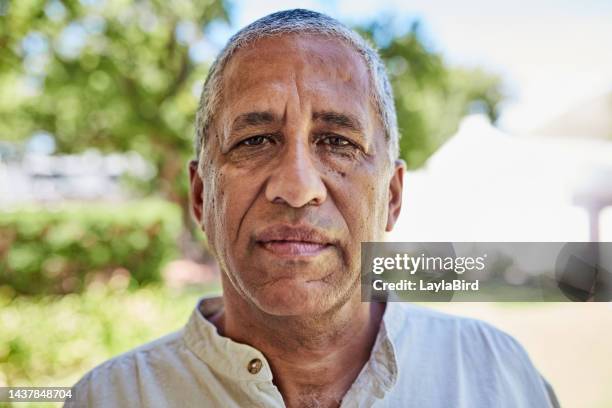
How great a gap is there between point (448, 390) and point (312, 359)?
29cm

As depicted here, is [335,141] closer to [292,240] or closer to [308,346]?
[292,240]

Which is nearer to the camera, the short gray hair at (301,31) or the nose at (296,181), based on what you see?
the nose at (296,181)

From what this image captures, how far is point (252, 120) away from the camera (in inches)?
43.8

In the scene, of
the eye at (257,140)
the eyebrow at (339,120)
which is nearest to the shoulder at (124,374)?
the eye at (257,140)

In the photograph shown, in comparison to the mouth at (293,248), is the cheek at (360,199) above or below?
above

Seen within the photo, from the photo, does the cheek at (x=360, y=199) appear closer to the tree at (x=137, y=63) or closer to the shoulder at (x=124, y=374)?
the shoulder at (x=124, y=374)

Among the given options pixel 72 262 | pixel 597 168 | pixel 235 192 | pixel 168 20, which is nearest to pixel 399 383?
pixel 235 192

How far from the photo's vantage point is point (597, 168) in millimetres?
3049

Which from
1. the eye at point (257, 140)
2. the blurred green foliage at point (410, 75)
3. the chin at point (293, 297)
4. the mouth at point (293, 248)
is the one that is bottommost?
the chin at point (293, 297)

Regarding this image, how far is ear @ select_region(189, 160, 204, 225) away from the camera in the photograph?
4.30 feet

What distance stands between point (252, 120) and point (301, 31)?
0.22m

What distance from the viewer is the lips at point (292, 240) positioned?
3.42 feet

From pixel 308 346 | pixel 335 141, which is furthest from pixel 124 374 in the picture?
pixel 335 141

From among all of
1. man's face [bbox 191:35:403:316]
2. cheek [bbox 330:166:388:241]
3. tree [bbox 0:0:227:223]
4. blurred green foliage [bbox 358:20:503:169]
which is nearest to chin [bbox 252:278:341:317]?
man's face [bbox 191:35:403:316]
